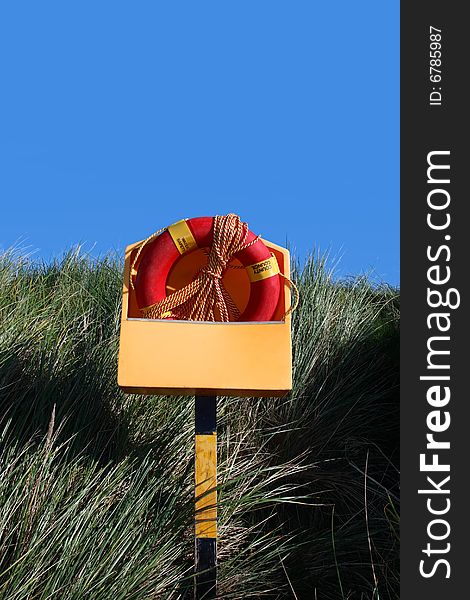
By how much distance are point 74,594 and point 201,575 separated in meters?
0.69

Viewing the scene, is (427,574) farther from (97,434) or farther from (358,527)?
(97,434)

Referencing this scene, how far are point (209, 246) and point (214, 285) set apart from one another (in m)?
0.18

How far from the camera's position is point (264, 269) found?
127 inches

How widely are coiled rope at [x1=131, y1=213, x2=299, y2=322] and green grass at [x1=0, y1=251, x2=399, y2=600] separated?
0.67m

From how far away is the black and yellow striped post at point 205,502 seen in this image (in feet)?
9.71

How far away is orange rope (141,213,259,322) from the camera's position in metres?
3.22

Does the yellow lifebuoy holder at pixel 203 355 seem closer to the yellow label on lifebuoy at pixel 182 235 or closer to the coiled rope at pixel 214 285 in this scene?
the coiled rope at pixel 214 285

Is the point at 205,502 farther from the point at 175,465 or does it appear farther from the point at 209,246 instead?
the point at 209,246

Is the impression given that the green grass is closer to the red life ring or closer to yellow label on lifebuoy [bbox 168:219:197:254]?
the red life ring

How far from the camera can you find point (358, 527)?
3588 mm

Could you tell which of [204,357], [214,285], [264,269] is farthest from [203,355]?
[264,269]

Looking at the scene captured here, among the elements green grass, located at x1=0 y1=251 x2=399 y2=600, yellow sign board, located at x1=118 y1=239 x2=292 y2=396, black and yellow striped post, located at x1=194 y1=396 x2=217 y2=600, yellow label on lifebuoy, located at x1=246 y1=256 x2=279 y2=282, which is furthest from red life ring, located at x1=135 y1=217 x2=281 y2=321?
green grass, located at x1=0 y1=251 x2=399 y2=600

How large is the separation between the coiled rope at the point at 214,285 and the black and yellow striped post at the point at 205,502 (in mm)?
387

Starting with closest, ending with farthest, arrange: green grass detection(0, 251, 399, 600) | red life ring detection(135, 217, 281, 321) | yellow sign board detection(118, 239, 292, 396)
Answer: green grass detection(0, 251, 399, 600) → yellow sign board detection(118, 239, 292, 396) → red life ring detection(135, 217, 281, 321)
